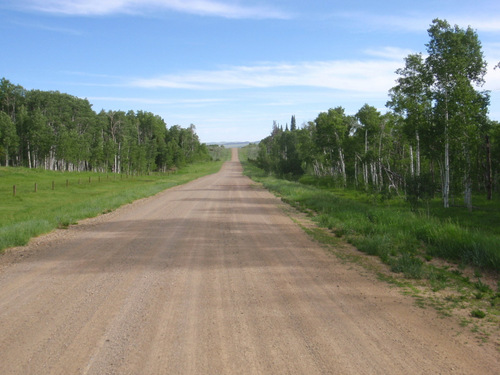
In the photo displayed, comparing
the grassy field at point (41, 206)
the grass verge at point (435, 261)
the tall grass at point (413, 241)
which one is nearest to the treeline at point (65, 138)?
the grassy field at point (41, 206)

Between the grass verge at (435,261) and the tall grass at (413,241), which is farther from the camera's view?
the tall grass at (413,241)

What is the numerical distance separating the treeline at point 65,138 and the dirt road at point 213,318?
2391 inches

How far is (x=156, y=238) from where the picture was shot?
10672 mm

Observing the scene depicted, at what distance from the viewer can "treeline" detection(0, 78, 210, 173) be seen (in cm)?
6281

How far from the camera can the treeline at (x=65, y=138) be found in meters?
62.8

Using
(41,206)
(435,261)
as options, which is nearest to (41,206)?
(41,206)

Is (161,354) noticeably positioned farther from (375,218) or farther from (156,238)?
(375,218)

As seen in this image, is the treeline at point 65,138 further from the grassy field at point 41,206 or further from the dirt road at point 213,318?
the dirt road at point 213,318

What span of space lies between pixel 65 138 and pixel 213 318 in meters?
64.5

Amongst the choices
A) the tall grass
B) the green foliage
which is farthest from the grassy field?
the tall grass

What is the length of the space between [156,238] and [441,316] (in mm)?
7601

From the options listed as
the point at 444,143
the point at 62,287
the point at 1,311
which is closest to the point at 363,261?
the point at 62,287

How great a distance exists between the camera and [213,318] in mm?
4914

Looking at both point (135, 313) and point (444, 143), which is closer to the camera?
point (135, 313)
